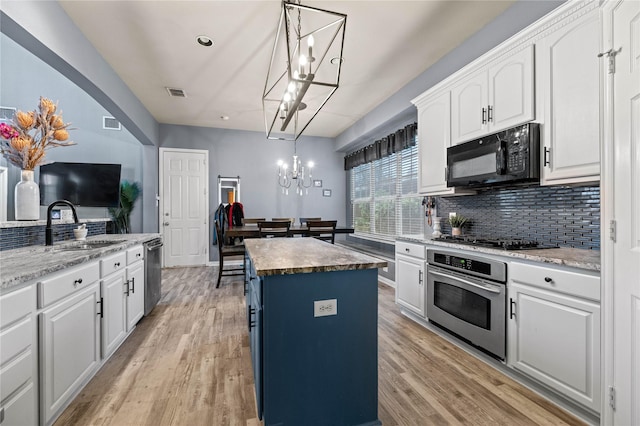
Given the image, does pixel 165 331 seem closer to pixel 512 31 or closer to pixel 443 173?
pixel 443 173

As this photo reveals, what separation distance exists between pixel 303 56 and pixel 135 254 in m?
2.27

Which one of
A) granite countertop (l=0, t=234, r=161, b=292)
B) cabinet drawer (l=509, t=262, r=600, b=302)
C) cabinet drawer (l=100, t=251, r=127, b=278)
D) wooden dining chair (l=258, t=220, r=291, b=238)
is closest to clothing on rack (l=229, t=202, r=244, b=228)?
wooden dining chair (l=258, t=220, r=291, b=238)

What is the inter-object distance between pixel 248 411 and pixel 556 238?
2487 mm

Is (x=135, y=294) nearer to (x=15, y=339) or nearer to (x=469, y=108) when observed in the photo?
(x=15, y=339)

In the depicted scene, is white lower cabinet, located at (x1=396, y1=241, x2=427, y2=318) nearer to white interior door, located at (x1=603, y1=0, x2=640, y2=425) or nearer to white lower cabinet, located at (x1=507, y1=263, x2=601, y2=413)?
white lower cabinet, located at (x1=507, y1=263, x2=601, y2=413)

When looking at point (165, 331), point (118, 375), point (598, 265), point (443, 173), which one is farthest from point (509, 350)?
point (165, 331)

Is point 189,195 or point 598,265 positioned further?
point 189,195

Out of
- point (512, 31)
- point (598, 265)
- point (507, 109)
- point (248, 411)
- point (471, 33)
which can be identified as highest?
point (471, 33)

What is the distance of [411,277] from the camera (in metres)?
2.97

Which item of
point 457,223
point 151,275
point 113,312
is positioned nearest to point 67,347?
point 113,312

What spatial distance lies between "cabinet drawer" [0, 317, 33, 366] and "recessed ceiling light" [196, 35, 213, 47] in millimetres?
2682

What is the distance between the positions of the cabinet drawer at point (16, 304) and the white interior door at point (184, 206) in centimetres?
463

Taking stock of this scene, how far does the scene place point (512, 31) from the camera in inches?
95.1

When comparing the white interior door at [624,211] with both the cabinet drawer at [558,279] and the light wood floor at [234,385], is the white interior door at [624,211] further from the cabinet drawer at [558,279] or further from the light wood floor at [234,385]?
the light wood floor at [234,385]
